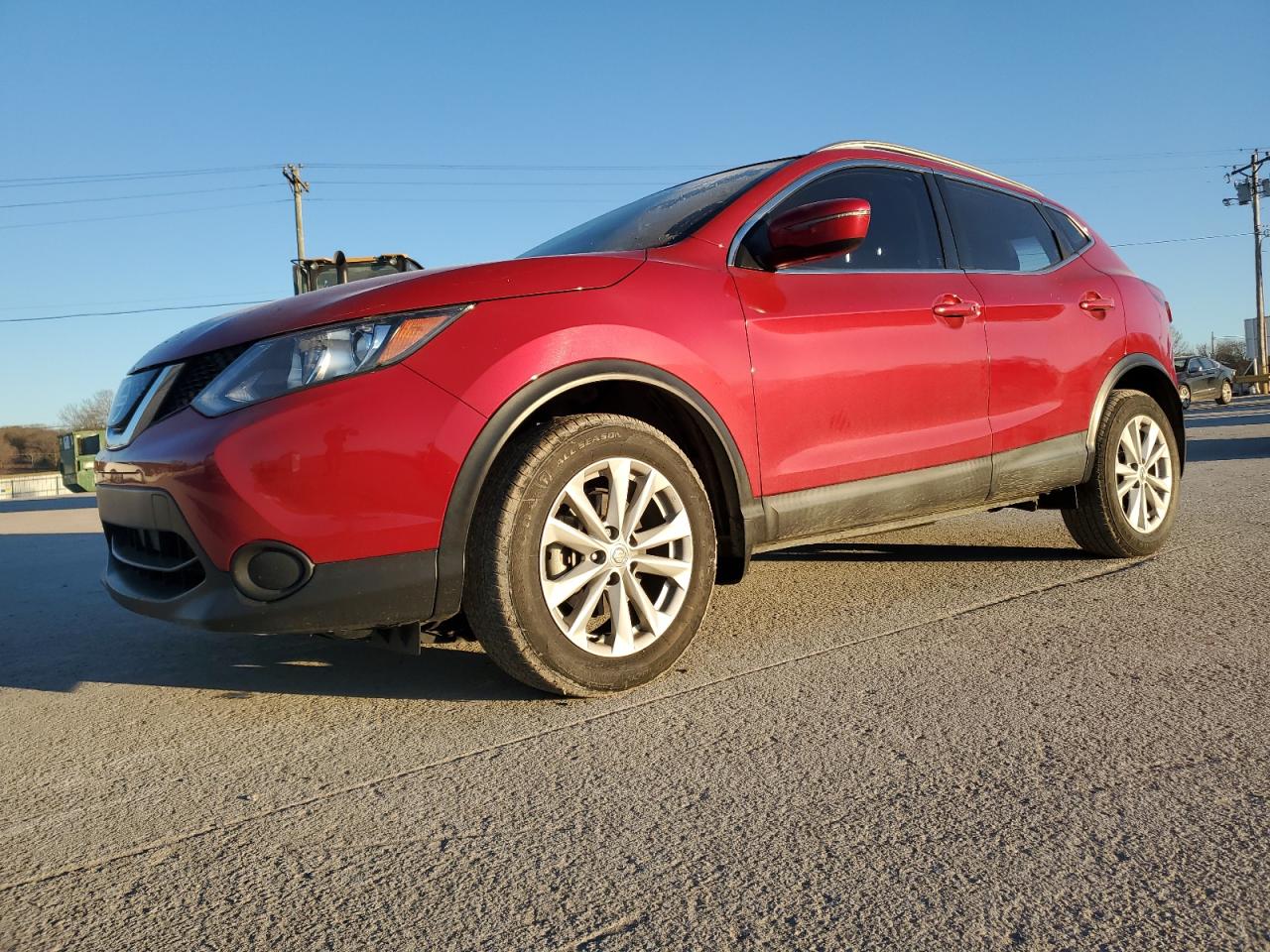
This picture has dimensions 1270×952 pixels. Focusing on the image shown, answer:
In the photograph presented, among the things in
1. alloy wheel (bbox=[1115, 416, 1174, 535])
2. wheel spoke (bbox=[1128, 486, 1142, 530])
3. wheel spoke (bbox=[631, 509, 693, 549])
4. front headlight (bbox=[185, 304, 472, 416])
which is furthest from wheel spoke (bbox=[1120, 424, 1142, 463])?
front headlight (bbox=[185, 304, 472, 416])

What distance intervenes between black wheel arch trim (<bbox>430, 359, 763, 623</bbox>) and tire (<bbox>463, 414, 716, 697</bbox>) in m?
0.07

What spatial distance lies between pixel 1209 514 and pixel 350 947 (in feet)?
18.4

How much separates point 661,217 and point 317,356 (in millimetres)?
1560

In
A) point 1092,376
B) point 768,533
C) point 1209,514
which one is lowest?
point 1209,514

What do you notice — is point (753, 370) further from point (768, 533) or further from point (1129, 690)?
point (1129, 690)

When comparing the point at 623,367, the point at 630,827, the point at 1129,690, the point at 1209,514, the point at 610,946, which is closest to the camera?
the point at 610,946

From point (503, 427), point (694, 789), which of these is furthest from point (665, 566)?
point (694, 789)

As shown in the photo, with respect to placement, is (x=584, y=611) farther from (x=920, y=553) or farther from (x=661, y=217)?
(x=920, y=553)

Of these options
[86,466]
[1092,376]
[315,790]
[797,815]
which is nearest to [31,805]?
[315,790]

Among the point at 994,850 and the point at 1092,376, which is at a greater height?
the point at 1092,376

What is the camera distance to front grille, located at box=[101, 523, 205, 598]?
8.30 feet

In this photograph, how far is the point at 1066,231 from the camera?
178 inches

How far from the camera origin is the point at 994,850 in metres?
1.71

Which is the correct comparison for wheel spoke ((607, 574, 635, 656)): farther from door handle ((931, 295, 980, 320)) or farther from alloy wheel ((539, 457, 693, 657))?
door handle ((931, 295, 980, 320))
